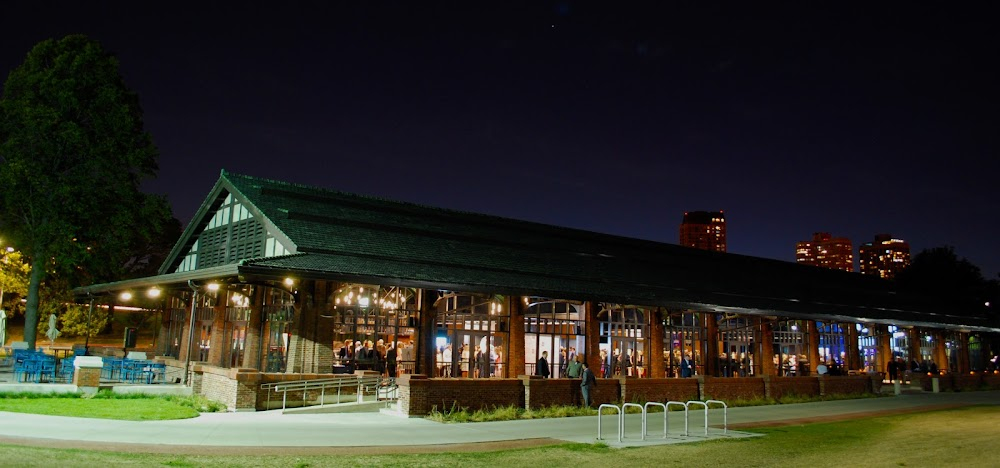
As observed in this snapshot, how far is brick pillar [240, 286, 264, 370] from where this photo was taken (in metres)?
25.9

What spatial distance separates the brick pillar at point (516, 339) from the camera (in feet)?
87.4

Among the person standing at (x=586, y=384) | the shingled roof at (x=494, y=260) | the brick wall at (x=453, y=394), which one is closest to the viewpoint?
the brick wall at (x=453, y=394)

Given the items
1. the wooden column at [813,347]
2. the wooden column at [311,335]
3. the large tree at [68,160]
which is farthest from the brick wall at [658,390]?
the large tree at [68,160]

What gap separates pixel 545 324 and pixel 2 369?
19961mm

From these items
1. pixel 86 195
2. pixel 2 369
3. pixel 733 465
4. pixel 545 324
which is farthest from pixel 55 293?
pixel 733 465

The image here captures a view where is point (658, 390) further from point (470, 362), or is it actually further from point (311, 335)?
point (311, 335)

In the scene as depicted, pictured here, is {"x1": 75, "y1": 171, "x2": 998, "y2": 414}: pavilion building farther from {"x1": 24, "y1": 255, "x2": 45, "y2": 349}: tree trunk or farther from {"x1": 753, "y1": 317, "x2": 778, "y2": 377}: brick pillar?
{"x1": 24, "y1": 255, "x2": 45, "y2": 349}: tree trunk

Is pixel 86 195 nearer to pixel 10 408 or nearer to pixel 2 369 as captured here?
pixel 2 369

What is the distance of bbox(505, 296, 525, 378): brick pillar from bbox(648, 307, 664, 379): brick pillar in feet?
20.9

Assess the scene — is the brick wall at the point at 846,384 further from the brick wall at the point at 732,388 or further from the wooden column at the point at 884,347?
the wooden column at the point at 884,347

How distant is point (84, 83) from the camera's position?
3469cm

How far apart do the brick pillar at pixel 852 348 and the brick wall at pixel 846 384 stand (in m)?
6.02

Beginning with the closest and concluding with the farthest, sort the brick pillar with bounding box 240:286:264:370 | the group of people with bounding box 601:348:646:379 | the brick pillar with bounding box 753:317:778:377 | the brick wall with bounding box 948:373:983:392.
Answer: the brick pillar with bounding box 240:286:264:370 < the group of people with bounding box 601:348:646:379 < the brick pillar with bounding box 753:317:778:377 < the brick wall with bounding box 948:373:983:392

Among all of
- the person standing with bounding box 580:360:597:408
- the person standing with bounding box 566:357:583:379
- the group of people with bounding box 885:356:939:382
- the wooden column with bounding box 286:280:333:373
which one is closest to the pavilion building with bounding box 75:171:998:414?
the wooden column with bounding box 286:280:333:373
